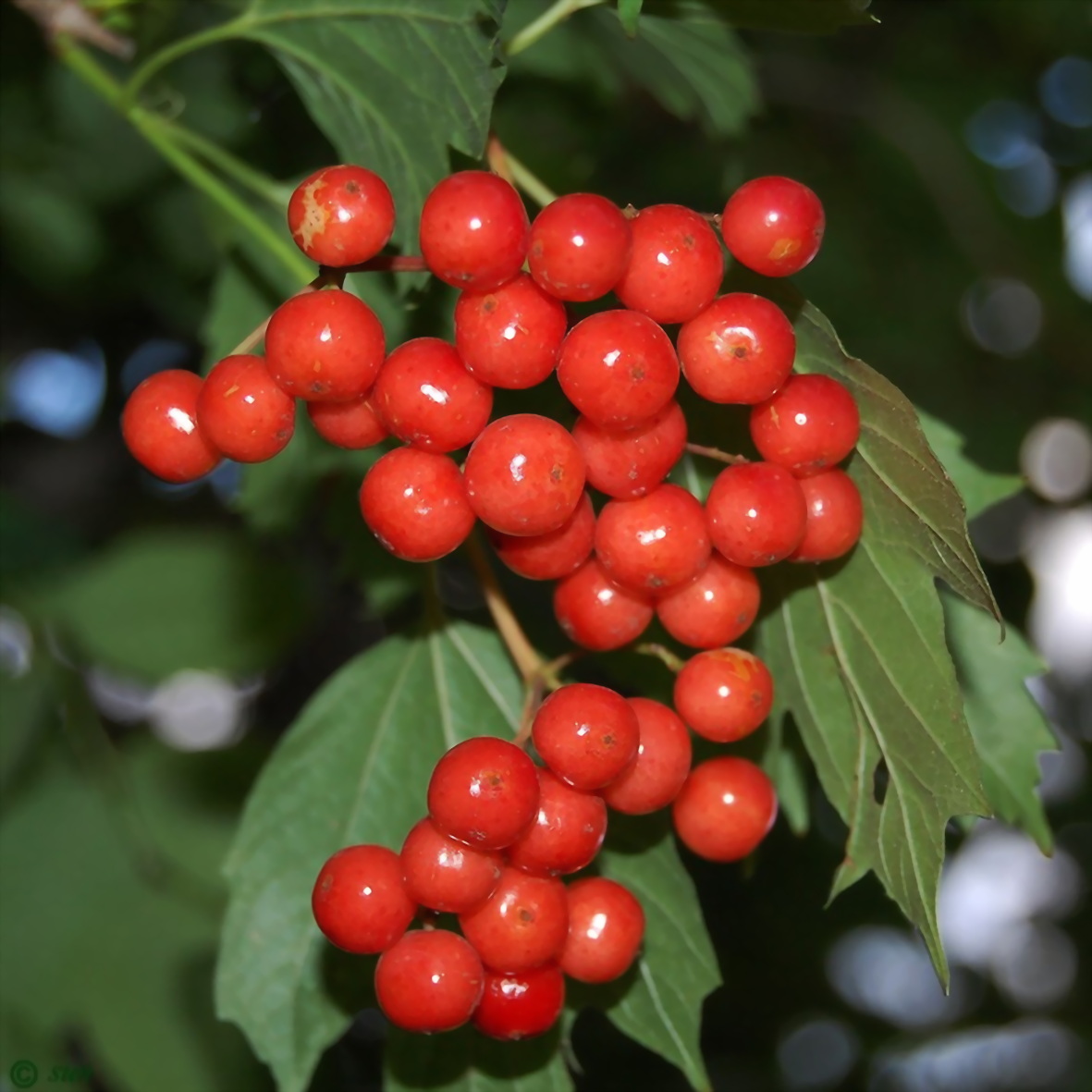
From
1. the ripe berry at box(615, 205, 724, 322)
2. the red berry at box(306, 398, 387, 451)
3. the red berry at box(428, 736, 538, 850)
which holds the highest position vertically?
the ripe berry at box(615, 205, 724, 322)

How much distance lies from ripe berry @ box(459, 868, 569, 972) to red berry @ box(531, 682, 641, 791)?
0.22ft

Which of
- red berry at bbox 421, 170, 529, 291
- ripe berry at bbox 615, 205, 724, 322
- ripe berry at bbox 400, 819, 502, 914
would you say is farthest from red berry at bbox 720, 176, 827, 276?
ripe berry at bbox 400, 819, 502, 914

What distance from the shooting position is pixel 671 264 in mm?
673

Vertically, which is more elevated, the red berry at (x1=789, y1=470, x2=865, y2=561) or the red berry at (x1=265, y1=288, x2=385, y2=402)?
the red berry at (x1=265, y1=288, x2=385, y2=402)

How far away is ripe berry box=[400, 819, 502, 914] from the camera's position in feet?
2.30

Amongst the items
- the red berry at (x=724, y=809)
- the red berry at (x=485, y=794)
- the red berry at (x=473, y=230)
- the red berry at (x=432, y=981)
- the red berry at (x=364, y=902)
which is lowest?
the red berry at (x=724, y=809)

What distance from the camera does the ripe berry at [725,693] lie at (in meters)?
0.76

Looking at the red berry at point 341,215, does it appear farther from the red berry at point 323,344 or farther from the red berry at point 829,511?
the red berry at point 829,511

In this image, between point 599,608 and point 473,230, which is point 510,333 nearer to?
point 473,230

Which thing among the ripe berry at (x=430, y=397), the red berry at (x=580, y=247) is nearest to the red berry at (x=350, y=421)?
the ripe berry at (x=430, y=397)

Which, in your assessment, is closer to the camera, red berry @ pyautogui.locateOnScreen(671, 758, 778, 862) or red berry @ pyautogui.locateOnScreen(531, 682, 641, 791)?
red berry @ pyautogui.locateOnScreen(531, 682, 641, 791)

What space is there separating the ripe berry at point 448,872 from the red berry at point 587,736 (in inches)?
2.6

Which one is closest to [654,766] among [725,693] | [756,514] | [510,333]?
[725,693]

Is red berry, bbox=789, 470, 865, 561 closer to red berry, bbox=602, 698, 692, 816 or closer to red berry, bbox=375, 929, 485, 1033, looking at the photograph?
red berry, bbox=602, 698, 692, 816
